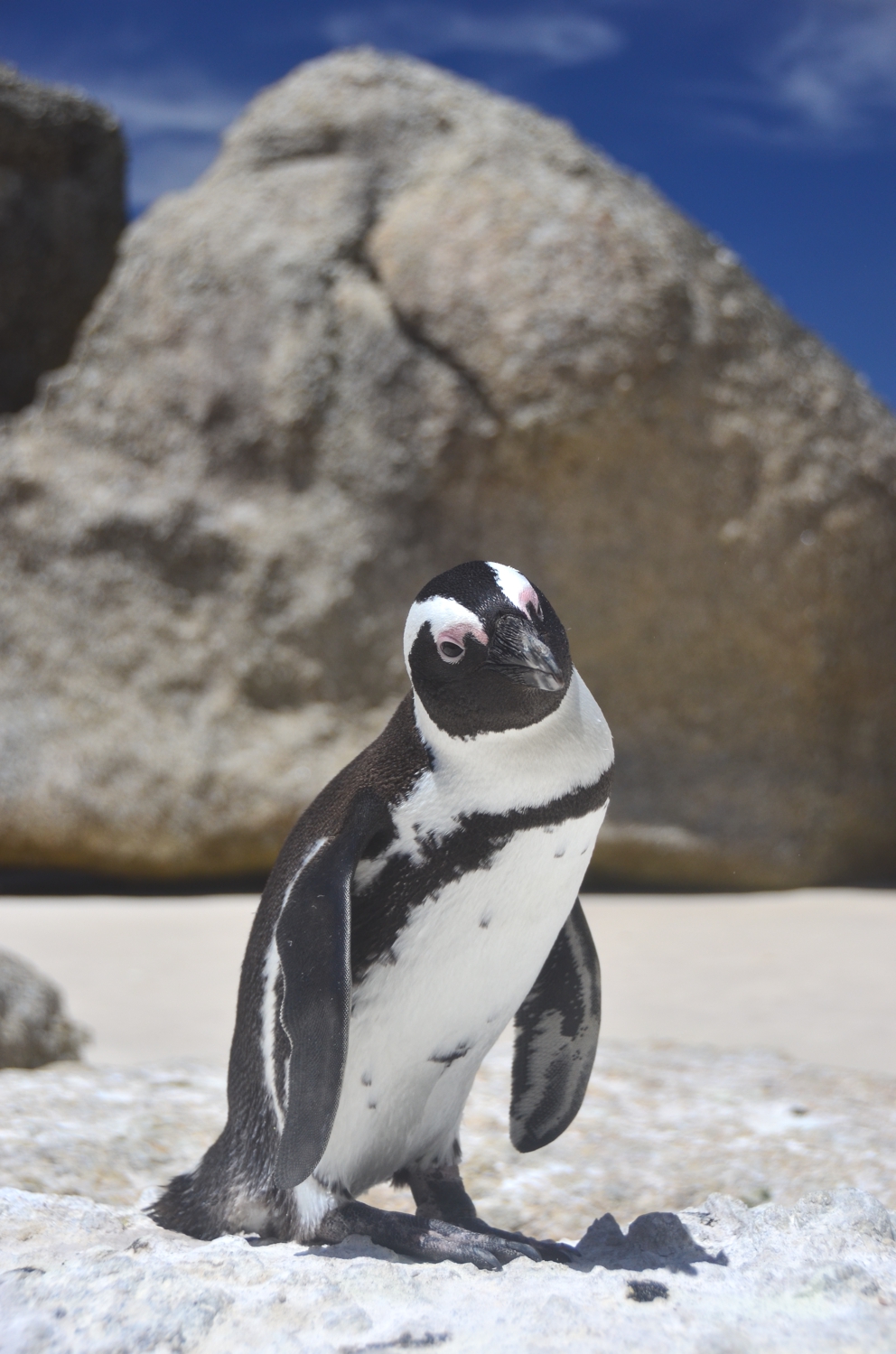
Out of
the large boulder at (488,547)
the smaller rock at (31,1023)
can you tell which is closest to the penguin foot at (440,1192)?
the smaller rock at (31,1023)

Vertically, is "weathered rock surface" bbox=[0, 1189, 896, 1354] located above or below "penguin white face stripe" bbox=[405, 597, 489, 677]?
below

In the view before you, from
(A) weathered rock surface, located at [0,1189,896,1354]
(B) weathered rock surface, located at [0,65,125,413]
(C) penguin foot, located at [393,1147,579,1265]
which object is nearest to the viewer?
(A) weathered rock surface, located at [0,1189,896,1354]

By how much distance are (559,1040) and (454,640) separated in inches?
25.7

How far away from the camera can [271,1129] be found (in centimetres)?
152

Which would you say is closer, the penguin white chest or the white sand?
the penguin white chest

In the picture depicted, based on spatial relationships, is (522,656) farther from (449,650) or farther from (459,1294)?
(459,1294)

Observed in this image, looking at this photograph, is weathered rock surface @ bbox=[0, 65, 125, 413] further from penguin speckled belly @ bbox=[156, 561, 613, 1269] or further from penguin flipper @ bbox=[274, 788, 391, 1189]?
penguin flipper @ bbox=[274, 788, 391, 1189]

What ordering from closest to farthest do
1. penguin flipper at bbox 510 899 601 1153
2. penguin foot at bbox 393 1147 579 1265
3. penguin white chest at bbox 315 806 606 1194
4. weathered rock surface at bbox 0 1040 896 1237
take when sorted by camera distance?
penguin white chest at bbox 315 806 606 1194, penguin foot at bbox 393 1147 579 1265, penguin flipper at bbox 510 899 601 1153, weathered rock surface at bbox 0 1040 896 1237

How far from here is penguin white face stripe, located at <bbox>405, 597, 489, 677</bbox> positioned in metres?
1.35

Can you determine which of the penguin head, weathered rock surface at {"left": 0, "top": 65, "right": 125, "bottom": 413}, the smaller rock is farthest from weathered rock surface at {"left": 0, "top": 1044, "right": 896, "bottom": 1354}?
weathered rock surface at {"left": 0, "top": 65, "right": 125, "bottom": 413}

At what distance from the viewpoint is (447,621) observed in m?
1.36

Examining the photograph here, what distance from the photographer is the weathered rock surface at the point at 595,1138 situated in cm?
194

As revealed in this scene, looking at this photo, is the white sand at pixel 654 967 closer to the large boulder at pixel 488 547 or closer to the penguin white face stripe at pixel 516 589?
the large boulder at pixel 488 547

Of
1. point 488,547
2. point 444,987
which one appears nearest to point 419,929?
point 444,987
